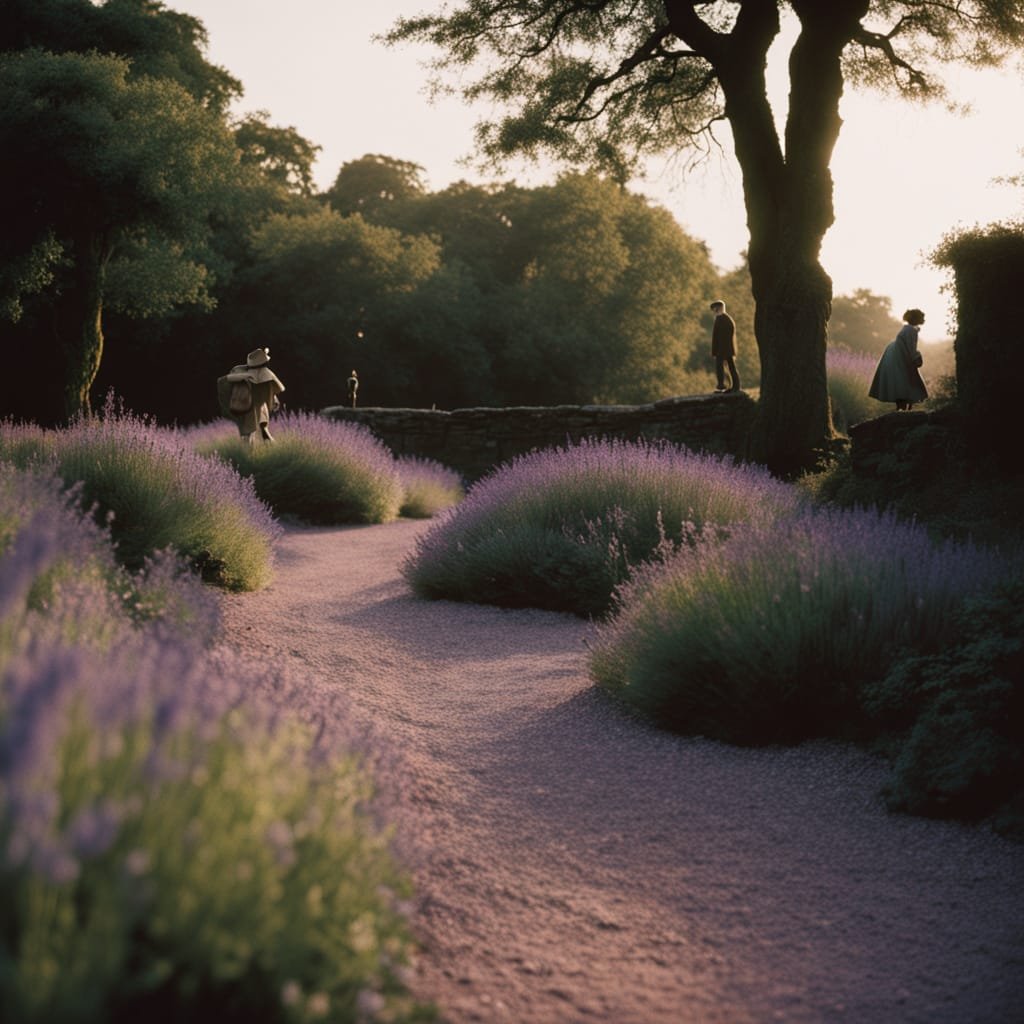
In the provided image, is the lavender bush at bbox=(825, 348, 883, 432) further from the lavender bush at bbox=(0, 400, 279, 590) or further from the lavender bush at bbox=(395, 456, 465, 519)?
the lavender bush at bbox=(0, 400, 279, 590)

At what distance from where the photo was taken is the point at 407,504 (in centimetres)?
1504

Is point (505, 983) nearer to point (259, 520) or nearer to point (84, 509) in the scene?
point (84, 509)

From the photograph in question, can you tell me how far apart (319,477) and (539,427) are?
5.78 meters

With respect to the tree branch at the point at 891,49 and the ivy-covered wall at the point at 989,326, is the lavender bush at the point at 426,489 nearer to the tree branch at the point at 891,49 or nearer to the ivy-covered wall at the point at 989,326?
the ivy-covered wall at the point at 989,326

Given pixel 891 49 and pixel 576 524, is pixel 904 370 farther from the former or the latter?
pixel 576 524

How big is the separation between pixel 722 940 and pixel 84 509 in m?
5.55

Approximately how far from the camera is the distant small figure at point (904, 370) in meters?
13.8

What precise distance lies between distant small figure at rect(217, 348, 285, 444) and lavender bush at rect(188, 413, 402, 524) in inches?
10.0

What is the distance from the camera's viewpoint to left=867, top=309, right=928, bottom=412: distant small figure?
13750mm

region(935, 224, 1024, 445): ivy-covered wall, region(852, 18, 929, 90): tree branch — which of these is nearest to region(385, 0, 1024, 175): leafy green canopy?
region(852, 18, 929, 90): tree branch

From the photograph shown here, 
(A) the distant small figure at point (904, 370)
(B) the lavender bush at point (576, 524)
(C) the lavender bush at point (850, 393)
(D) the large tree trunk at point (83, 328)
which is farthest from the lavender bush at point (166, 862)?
(D) the large tree trunk at point (83, 328)

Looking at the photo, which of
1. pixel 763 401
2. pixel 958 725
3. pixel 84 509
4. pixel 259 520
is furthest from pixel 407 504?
pixel 958 725

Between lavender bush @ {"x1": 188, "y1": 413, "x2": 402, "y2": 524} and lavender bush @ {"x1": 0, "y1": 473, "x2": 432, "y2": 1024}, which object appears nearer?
lavender bush @ {"x1": 0, "y1": 473, "x2": 432, "y2": 1024}

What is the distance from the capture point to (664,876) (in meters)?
3.37
